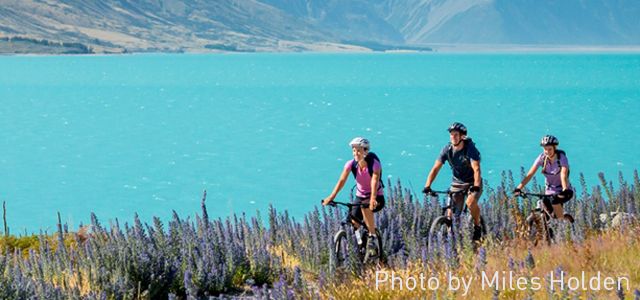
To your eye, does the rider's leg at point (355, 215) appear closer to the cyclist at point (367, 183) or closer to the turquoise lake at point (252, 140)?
the cyclist at point (367, 183)

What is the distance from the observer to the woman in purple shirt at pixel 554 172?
962cm

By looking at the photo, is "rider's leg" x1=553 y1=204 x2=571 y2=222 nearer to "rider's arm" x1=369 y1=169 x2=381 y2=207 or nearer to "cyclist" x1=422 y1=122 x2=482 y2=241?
"cyclist" x1=422 y1=122 x2=482 y2=241

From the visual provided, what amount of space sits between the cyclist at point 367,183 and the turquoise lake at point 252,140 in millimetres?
2217

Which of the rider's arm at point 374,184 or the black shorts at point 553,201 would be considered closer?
the rider's arm at point 374,184

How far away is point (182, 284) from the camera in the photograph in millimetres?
8203

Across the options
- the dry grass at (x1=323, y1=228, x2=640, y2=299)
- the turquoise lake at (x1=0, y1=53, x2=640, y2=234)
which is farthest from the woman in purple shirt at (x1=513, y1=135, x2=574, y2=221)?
the turquoise lake at (x1=0, y1=53, x2=640, y2=234)

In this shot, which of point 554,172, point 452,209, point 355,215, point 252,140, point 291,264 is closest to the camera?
point 355,215

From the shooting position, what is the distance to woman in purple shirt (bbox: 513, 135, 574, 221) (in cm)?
962

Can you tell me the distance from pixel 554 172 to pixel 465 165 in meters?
1.01

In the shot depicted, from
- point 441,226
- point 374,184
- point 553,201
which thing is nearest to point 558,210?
point 553,201

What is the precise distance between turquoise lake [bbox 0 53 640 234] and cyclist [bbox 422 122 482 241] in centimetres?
269

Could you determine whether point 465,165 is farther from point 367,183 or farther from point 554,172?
point 367,183

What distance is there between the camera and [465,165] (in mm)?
9703

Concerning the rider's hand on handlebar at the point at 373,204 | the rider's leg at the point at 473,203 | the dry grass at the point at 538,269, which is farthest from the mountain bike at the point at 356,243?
the rider's leg at the point at 473,203
